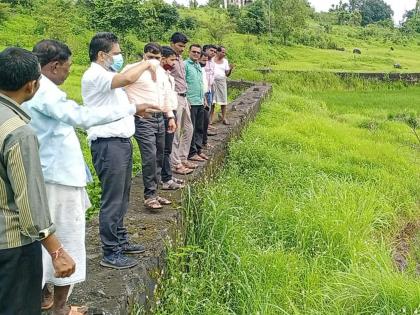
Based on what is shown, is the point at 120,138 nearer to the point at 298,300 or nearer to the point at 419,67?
the point at 298,300

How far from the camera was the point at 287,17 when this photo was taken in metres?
29.0

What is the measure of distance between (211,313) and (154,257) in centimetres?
47

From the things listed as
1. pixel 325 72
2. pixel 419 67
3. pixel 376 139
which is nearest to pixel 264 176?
pixel 376 139

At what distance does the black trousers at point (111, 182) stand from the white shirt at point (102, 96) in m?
0.04

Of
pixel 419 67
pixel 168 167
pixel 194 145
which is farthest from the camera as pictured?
pixel 419 67

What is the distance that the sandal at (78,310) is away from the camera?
7.94ft

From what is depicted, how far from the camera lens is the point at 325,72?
63.3 ft

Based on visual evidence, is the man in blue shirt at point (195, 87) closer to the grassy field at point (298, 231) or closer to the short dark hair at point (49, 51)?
the grassy field at point (298, 231)

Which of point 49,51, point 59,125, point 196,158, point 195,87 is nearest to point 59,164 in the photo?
point 59,125

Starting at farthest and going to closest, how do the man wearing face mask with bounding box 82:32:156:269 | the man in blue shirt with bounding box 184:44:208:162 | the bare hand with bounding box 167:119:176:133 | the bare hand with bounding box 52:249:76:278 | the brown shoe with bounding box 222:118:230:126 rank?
1. the brown shoe with bounding box 222:118:230:126
2. the man in blue shirt with bounding box 184:44:208:162
3. the bare hand with bounding box 167:119:176:133
4. the man wearing face mask with bounding box 82:32:156:269
5. the bare hand with bounding box 52:249:76:278

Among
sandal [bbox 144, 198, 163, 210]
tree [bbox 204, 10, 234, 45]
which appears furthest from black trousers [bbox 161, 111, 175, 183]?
Answer: tree [bbox 204, 10, 234, 45]

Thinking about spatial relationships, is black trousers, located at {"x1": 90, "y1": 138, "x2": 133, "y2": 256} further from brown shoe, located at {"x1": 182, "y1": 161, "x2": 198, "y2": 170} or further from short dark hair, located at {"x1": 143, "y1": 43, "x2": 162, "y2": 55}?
brown shoe, located at {"x1": 182, "y1": 161, "x2": 198, "y2": 170}

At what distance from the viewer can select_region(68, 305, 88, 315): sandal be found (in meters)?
2.42

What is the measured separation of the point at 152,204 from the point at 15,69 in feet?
6.67
